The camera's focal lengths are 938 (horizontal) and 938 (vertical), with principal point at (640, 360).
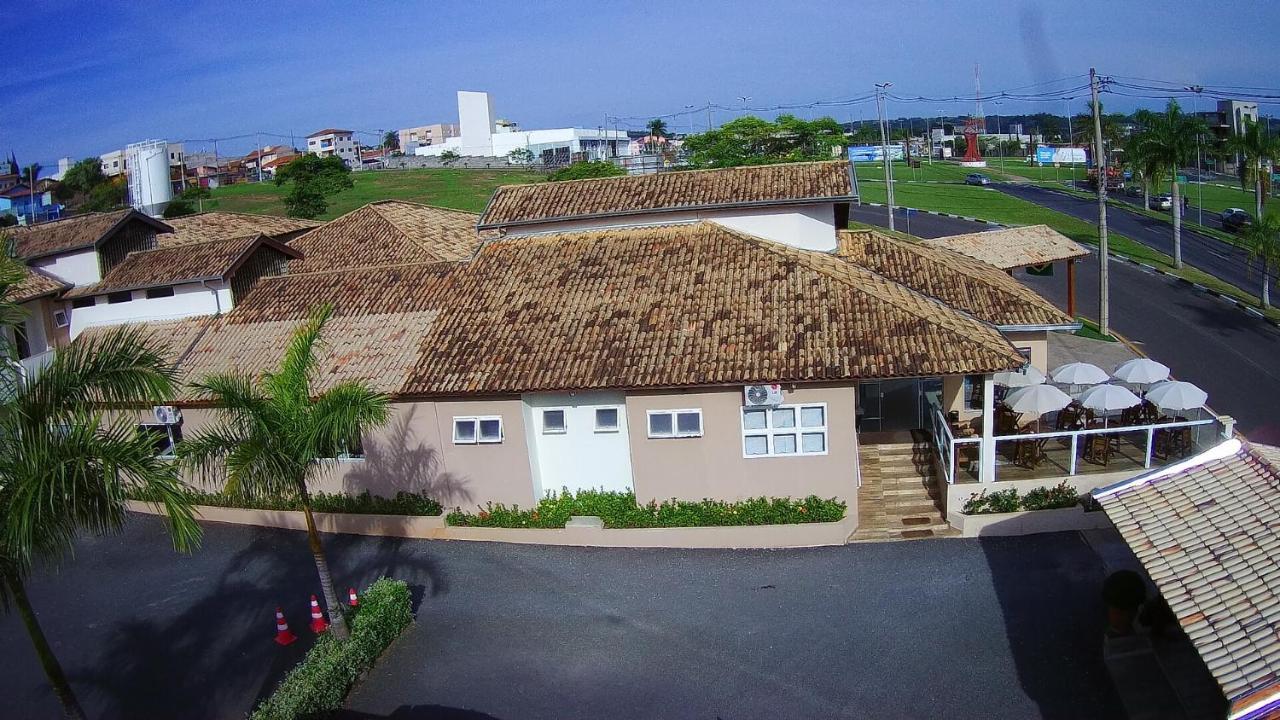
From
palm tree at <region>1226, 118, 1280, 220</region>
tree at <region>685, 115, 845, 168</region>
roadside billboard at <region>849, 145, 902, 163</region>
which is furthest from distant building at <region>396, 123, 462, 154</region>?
palm tree at <region>1226, 118, 1280, 220</region>

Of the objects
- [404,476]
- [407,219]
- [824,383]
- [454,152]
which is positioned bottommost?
[404,476]

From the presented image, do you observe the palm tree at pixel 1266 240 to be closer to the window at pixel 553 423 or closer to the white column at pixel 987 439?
the white column at pixel 987 439

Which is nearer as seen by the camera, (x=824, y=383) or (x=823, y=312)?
(x=824, y=383)

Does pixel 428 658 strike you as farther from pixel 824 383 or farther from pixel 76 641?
pixel 824 383

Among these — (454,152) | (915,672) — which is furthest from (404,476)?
(454,152)

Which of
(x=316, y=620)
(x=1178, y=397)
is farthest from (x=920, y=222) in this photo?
(x=316, y=620)

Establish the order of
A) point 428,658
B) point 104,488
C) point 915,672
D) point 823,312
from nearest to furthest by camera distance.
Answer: point 104,488, point 915,672, point 428,658, point 823,312

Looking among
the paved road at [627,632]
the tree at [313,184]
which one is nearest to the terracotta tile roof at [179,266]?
the paved road at [627,632]
